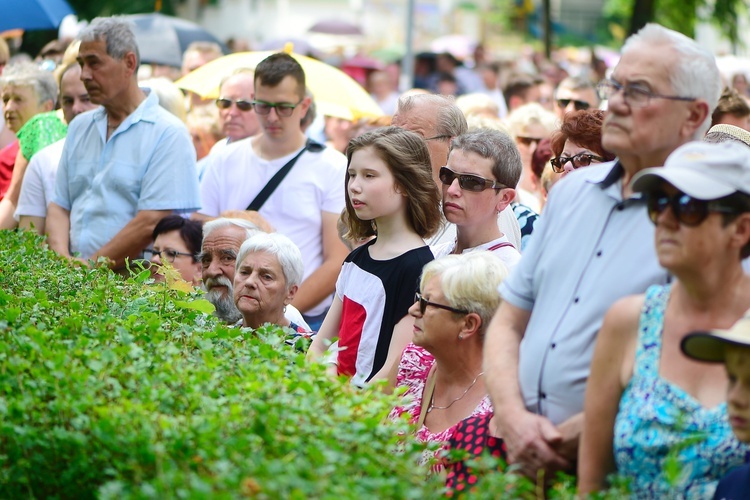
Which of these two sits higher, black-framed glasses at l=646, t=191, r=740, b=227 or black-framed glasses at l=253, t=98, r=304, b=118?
black-framed glasses at l=646, t=191, r=740, b=227

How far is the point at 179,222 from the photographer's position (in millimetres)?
7520

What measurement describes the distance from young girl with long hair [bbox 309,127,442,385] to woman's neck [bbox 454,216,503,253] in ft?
0.58

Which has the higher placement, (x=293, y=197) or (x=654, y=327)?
(x=654, y=327)

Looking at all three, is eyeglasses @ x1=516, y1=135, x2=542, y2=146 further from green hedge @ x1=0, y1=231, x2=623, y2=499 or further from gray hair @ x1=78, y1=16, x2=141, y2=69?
green hedge @ x1=0, y1=231, x2=623, y2=499

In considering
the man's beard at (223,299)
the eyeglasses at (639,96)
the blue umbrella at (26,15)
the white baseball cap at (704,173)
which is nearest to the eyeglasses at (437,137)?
the man's beard at (223,299)

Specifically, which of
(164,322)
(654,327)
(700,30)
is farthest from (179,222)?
(700,30)

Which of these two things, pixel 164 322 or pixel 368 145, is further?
pixel 368 145

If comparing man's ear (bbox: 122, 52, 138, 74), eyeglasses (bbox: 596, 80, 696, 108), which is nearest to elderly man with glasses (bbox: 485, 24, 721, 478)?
eyeglasses (bbox: 596, 80, 696, 108)

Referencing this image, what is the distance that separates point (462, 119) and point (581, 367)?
3.21 meters

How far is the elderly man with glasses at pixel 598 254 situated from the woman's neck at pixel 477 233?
1726 millimetres

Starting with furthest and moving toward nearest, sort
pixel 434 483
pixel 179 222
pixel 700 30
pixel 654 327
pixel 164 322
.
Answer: pixel 700 30, pixel 179 222, pixel 164 322, pixel 654 327, pixel 434 483

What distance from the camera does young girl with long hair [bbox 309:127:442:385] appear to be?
214 inches

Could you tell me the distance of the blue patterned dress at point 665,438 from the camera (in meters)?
3.26

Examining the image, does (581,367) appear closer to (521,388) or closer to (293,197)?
(521,388)
